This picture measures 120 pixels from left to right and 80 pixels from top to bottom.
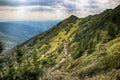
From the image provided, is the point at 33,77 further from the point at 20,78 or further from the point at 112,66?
the point at 112,66

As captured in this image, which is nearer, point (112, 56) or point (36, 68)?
point (36, 68)

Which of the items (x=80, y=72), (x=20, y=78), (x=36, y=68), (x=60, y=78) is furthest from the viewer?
(x=80, y=72)

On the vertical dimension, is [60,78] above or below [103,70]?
above

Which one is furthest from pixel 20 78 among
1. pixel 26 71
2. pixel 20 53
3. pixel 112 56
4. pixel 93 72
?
pixel 112 56

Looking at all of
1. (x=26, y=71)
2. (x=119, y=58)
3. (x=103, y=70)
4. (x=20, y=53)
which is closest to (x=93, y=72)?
(x=103, y=70)

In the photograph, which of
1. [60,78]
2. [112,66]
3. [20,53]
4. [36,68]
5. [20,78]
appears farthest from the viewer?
[112,66]

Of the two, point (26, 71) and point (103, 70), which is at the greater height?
point (26, 71)

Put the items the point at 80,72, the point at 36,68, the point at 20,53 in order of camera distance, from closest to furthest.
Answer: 1. the point at 36,68
2. the point at 20,53
3. the point at 80,72

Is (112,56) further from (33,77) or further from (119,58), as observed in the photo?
(33,77)

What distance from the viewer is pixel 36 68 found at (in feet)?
457

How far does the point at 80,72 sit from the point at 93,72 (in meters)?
12.8

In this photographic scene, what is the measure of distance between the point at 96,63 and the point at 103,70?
1518 cm

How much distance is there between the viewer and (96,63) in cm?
19825

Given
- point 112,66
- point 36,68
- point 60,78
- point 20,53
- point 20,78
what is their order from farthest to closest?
point 112,66 → point 20,53 → point 36,68 → point 20,78 → point 60,78
